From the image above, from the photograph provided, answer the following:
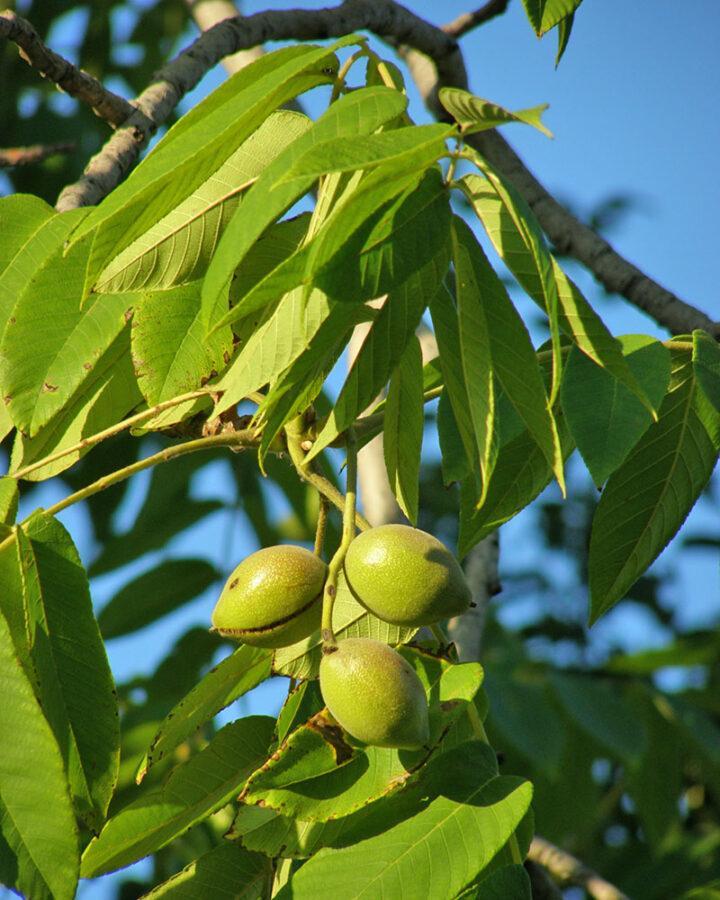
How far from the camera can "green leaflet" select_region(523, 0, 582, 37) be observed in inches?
51.4

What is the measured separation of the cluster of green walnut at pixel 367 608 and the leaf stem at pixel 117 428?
0.25m

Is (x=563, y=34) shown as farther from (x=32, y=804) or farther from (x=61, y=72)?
(x=32, y=804)

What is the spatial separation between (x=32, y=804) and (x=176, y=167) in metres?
0.62

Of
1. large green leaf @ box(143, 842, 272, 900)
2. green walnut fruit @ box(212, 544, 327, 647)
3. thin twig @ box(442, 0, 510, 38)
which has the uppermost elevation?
thin twig @ box(442, 0, 510, 38)

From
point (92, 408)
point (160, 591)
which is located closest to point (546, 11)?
point (92, 408)

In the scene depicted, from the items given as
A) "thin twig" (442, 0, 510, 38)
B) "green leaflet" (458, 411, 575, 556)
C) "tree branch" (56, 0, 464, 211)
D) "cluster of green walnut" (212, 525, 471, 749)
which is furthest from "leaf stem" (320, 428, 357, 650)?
"thin twig" (442, 0, 510, 38)

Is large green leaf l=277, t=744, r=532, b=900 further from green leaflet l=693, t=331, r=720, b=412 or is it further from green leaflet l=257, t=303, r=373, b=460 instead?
green leaflet l=693, t=331, r=720, b=412

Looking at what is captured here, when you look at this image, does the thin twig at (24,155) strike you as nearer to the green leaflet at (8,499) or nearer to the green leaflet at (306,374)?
the green leaflet at (8,499)

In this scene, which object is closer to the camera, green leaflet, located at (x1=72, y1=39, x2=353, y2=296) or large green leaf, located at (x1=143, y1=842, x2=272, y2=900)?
green leaflet, located at (x1=72, y1=39, x2=353, y2=296)

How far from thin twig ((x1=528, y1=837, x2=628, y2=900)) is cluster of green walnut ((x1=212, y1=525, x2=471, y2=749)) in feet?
3.77

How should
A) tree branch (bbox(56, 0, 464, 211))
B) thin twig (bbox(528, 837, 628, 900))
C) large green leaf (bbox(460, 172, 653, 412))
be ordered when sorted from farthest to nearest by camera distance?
thin twig (bbox(528, 837, 628, 900))
tree branch (bbox(56, 0, 464, 211))
large green leaf (bbox(460, 172, 653, 412))

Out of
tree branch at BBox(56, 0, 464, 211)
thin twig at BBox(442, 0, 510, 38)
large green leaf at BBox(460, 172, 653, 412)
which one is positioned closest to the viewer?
large green leaf at BBox(460, 172, 653, 412)

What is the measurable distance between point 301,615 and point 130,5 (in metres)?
2.77

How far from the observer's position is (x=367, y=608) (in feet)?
3.77
